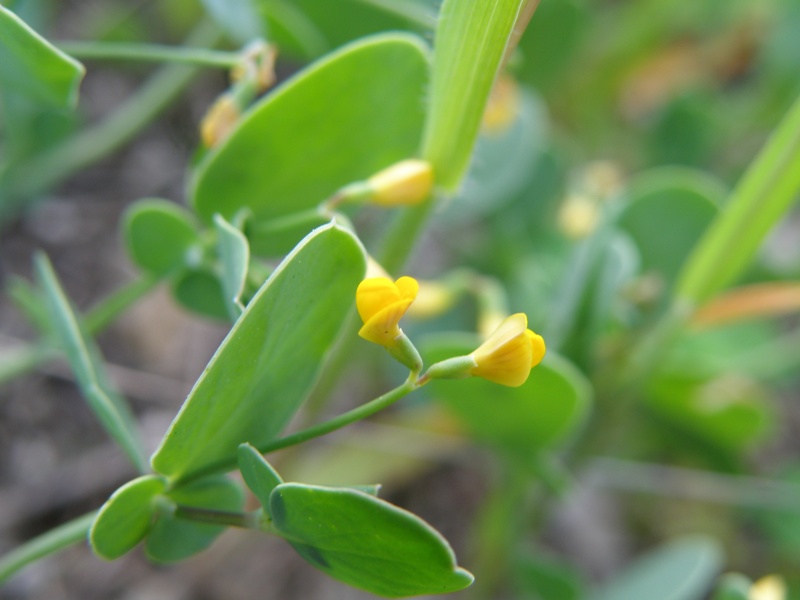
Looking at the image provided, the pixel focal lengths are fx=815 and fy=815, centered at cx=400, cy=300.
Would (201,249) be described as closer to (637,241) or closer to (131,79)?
(637,241)

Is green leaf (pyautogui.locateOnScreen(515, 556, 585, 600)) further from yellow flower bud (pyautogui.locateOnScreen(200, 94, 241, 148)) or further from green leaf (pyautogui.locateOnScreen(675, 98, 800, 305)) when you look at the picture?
yellow flower bud (pyautogui.locateOnScreen(200, 94, 241, 148))

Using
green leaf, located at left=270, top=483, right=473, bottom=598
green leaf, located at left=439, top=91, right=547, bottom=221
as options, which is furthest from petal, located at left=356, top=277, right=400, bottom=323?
green leaf, located at left=439, top=91, right=547, bottom=221

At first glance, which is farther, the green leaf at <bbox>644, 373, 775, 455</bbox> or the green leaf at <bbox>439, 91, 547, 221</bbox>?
the green leaf at <bbox>439, 91, 547, 221</bbox>

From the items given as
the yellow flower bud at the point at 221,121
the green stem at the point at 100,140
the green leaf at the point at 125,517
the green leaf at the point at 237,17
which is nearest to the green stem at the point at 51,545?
the green leaf at the point at 125,517

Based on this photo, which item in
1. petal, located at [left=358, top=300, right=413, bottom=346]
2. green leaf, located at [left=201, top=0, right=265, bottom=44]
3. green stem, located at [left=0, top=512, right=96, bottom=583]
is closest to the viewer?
petal, located at [left=358, top=300, right=413, bottom=346]

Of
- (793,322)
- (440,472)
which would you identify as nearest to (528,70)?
(440,472)
